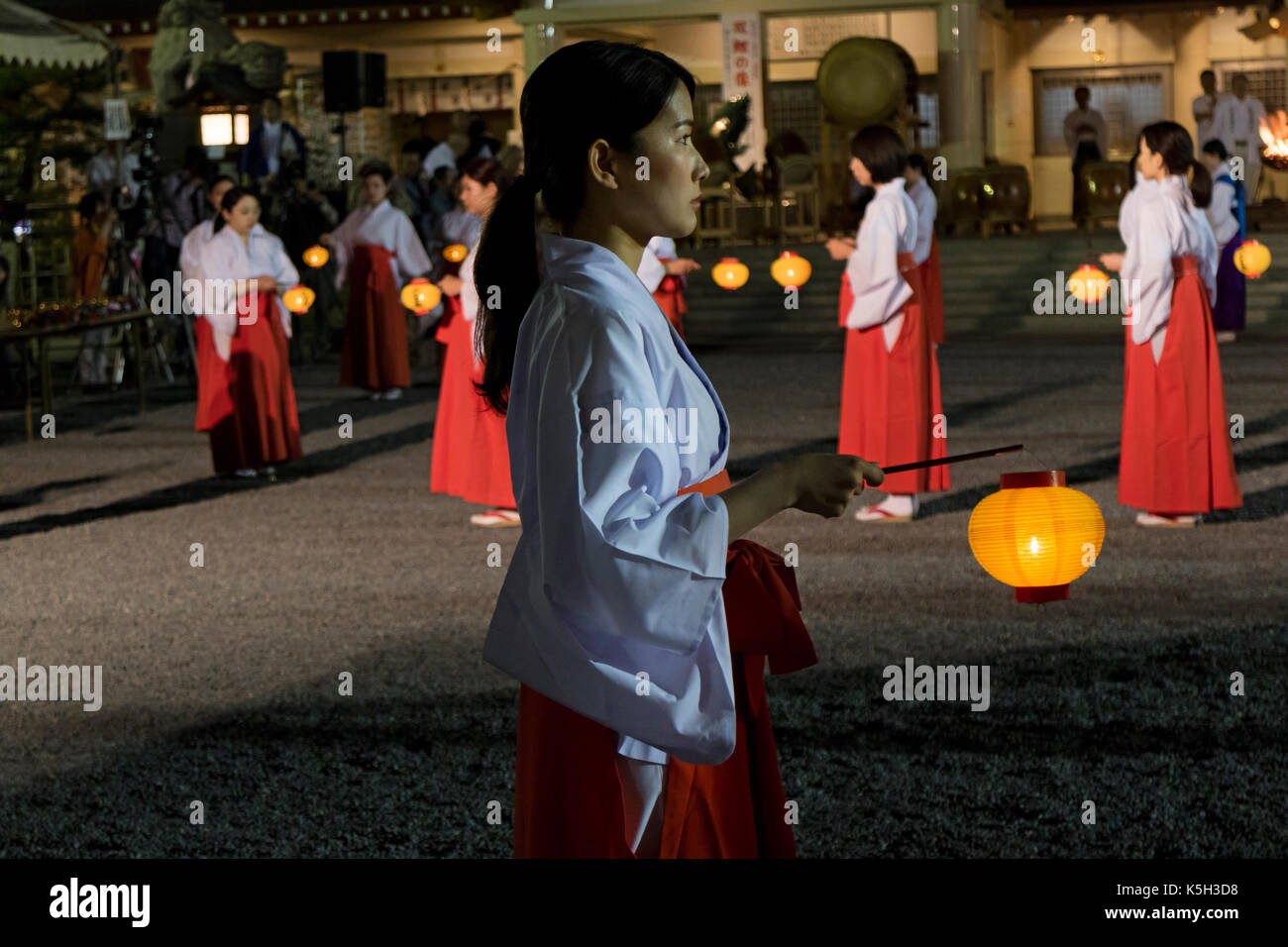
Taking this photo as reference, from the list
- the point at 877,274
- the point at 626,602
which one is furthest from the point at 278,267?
the point at 626,602

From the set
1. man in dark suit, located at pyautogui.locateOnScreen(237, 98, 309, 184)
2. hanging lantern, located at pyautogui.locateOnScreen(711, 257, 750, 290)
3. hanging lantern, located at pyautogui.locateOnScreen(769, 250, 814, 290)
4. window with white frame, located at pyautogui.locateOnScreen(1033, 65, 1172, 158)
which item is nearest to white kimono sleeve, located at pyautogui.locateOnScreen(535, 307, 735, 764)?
hanging lantern, located at pyautogui.locateOnScreen(769, 250, 814, 290)

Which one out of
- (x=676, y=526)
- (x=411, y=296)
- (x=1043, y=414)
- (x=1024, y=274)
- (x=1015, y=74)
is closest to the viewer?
(x=676, y=526)

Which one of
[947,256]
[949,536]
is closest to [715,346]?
[947,256]

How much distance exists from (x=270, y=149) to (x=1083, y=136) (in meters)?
11.1

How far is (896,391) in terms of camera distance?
823 centimetres

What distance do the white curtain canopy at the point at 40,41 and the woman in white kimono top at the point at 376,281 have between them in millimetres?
2863

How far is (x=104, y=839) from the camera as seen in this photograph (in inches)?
165

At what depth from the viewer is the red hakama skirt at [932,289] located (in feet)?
27.7

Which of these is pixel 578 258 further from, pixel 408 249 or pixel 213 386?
pixel 408 249

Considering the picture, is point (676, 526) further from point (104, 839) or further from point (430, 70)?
point (430, 70)

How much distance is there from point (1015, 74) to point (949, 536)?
61.4 ft

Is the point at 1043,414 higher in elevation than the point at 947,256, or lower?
lower

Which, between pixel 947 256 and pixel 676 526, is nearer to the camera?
pixel 676 526

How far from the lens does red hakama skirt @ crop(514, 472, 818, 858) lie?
2.06 m
